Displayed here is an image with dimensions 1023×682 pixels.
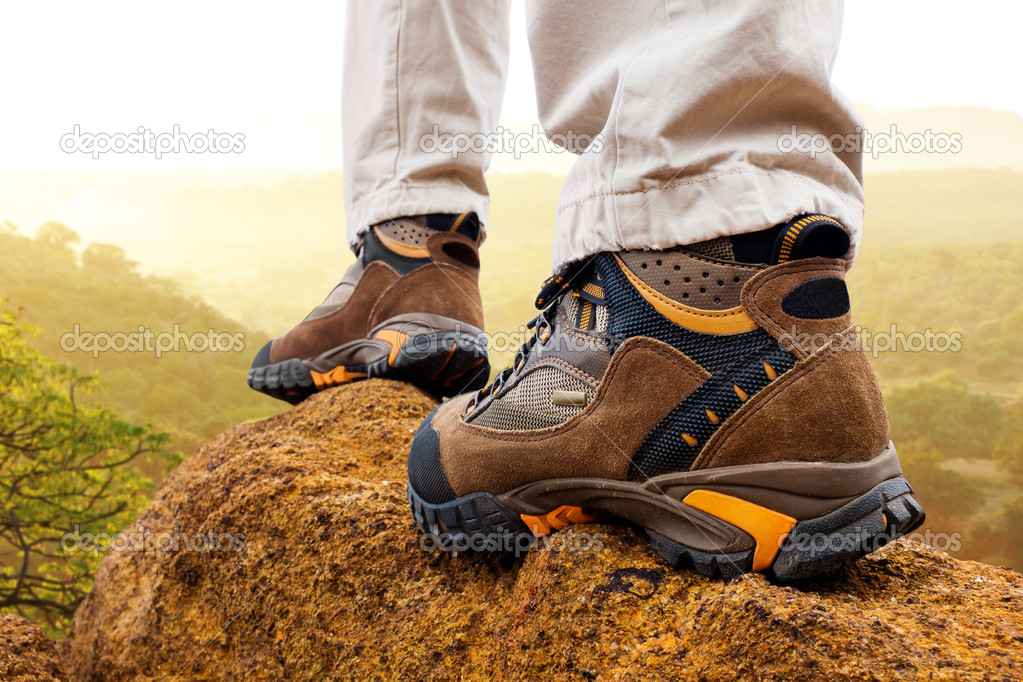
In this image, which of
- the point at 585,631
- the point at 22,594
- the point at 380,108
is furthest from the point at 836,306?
the point at 22,594

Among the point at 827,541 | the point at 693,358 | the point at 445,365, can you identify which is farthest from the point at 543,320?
the point at 445,365

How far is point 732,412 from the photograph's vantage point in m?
0.97

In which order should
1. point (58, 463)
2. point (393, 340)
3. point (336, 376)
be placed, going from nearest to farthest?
point (393, 340)
point (336, 376)
point (58, 463)

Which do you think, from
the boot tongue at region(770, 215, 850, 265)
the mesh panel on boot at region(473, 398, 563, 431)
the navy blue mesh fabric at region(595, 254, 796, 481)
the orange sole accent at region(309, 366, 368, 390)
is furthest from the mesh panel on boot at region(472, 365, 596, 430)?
the orange sole accent at region(309, 366, 368, 390)

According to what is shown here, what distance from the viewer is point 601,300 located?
107cm

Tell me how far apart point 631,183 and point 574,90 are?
219 millimetres

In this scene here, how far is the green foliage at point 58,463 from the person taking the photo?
11.2 feet

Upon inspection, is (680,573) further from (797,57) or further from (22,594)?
(22,594)

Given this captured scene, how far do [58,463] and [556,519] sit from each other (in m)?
3.36

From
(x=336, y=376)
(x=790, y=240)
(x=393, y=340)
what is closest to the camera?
(x=790, y=240)

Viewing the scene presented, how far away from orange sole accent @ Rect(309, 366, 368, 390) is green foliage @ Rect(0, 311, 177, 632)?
1733mm

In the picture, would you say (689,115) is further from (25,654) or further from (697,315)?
(25,654)

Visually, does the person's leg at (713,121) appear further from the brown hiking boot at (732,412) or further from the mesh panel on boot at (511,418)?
the mesh panel on boot at (511,418)

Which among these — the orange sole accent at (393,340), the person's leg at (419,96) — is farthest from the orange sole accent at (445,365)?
the person's leg at (419,96)
